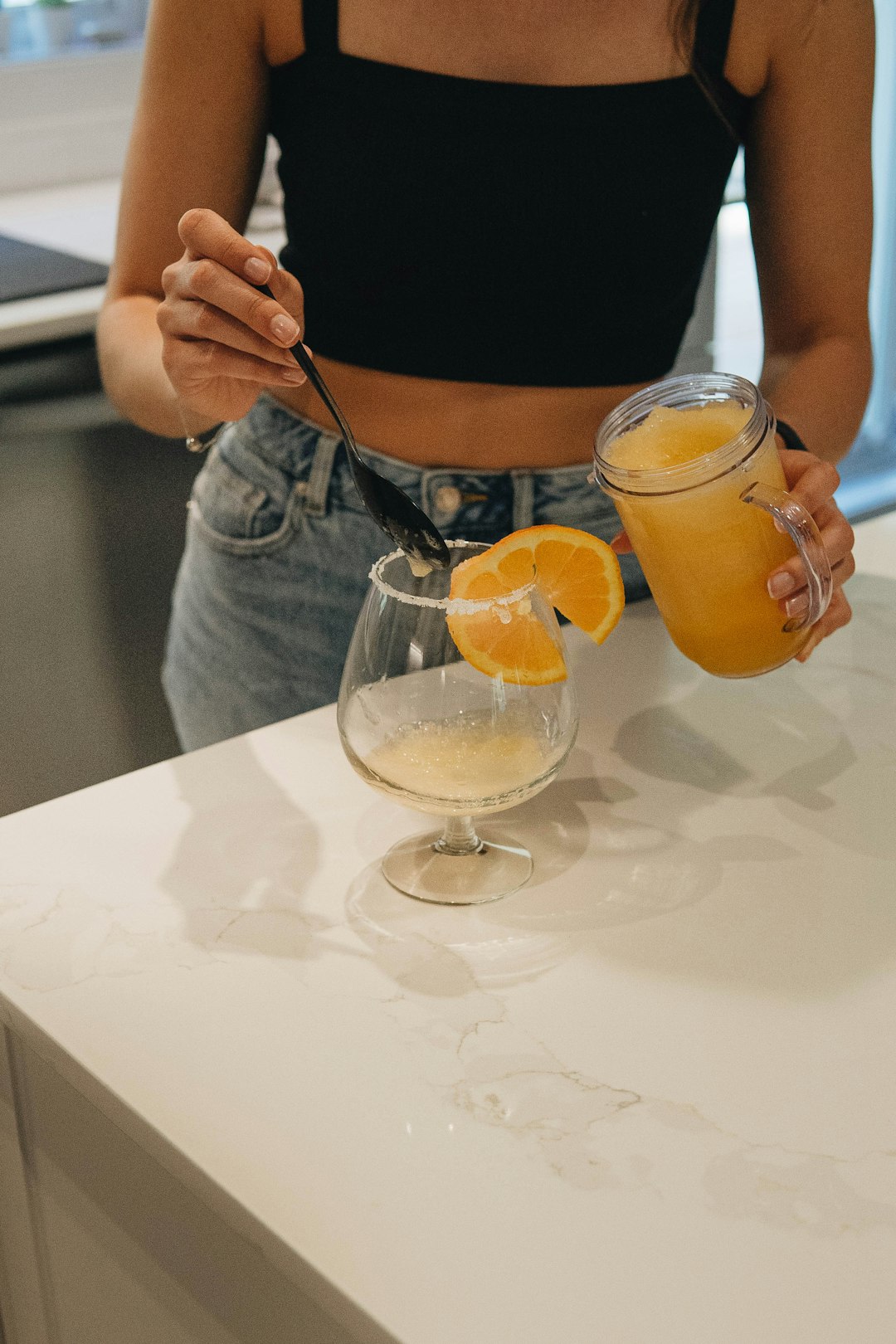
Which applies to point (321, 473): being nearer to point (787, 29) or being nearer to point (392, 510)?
point (392, 510)

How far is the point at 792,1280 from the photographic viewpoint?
0.49 meters

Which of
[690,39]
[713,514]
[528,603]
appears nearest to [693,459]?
[713,514]

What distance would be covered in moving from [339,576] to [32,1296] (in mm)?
569

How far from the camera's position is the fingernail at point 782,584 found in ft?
2.49

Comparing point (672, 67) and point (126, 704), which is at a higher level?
point (672, 67)

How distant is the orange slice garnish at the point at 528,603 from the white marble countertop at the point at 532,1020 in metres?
0.13

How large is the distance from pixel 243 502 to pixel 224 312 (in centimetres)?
38

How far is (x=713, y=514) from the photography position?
755 mm

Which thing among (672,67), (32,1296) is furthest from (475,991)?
(672,67)

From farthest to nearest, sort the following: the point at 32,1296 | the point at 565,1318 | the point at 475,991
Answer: the point at 32,1296, the point at 475,991, the point at 565,1318

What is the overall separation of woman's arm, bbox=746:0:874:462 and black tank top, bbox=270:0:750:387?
0.14 feet

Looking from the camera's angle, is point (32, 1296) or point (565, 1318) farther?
point (32, 1296)

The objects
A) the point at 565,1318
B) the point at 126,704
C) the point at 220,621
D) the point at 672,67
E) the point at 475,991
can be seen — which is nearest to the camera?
the point at 565,1318

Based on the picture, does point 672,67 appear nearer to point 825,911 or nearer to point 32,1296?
point 825,911
